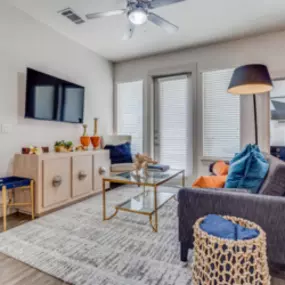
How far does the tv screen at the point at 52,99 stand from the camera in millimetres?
2945

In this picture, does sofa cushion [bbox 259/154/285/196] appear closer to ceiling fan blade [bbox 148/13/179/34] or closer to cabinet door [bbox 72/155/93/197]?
ceiling fan blade [bbox 148/13/179/34]

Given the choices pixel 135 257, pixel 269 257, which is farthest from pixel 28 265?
pixel 269 257

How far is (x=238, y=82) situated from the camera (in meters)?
2.94

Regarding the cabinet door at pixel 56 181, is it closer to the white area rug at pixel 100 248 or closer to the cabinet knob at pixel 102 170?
the white area rug at pixel 100 248

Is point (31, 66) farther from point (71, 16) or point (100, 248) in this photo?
point (100, 248)

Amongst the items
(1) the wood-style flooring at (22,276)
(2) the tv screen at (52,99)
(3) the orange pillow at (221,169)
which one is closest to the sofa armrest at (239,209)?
(1) the wood-style flooring at (22,276)

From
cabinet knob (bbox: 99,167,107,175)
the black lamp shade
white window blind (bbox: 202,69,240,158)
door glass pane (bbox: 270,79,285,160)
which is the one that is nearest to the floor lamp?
the black lamp shade

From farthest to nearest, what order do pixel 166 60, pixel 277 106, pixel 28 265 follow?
pixel 166 60 → pixel 277 106 → pixel 28 265

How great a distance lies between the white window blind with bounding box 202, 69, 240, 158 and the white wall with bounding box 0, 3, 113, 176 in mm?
2146

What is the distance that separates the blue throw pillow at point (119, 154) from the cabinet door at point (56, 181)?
3.68 feet

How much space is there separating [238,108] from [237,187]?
2399 mm

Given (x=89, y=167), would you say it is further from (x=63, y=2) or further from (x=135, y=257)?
(x=63, y=2)

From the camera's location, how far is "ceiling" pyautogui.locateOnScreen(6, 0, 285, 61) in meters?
2.76

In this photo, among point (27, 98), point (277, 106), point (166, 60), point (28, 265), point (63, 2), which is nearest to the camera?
point (28, 265)
